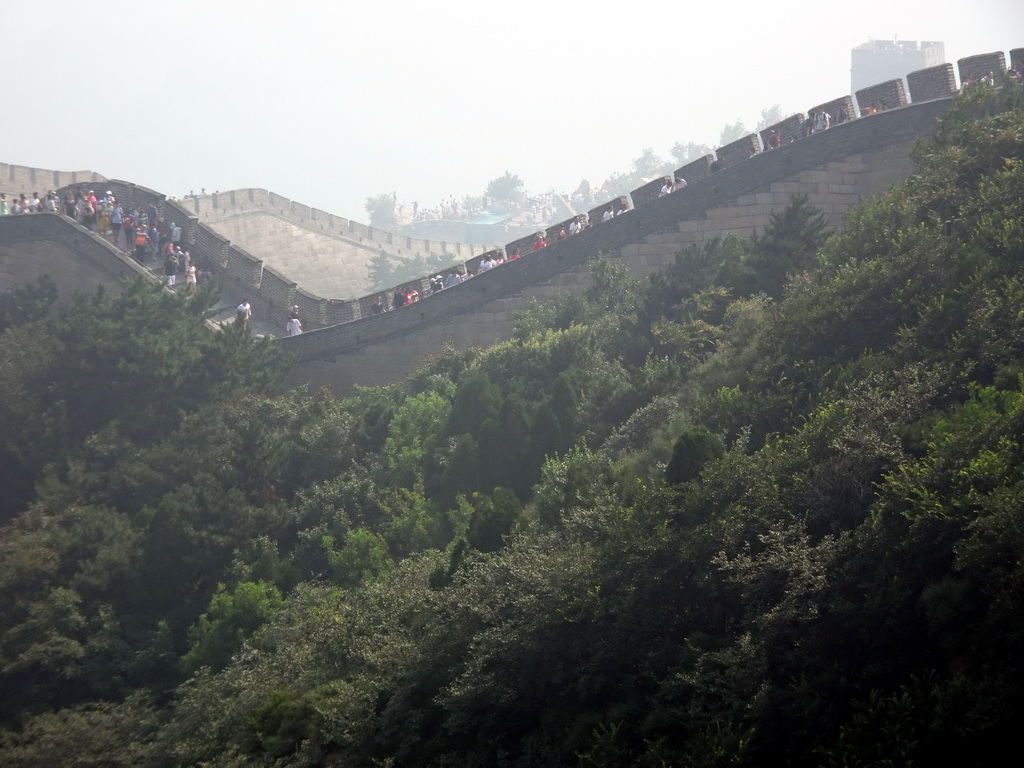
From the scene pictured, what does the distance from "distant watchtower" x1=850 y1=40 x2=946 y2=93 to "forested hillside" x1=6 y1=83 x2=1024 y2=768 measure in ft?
166

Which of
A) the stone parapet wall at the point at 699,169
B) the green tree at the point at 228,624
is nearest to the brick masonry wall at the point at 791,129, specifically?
the stone parapet wall at the point at 699,169

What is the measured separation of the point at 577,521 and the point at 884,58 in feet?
199

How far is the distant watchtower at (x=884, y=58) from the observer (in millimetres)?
64062

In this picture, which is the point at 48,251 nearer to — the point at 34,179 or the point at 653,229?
the point at 34,179

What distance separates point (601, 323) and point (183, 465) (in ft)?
20.9

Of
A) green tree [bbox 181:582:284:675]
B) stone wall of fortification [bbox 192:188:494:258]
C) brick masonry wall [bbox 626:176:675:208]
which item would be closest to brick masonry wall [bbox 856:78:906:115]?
brick masonry wall [bbox 626:176:675:208]

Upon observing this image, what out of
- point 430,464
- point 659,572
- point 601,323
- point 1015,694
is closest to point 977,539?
point 1015,694

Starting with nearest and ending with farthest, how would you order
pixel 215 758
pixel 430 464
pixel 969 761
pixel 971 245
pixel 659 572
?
1. pixel 969 761
2. pixel 659 572
3. pixel 215 758
4. pixel 971 245
5. pixel 430 464

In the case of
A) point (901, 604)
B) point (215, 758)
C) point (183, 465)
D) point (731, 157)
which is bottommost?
point (215, 758)

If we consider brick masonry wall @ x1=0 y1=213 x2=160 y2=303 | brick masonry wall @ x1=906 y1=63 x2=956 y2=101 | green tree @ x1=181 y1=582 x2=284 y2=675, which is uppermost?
brick masonry wall @ x1=0 y1=213 x2=160 y2=303

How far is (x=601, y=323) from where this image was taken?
58.4 feet

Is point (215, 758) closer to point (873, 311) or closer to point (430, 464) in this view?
point (430, 464)

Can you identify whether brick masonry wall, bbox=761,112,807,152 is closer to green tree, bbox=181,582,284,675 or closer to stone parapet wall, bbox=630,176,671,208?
stone parapet wall, bbox=630,176,671,208

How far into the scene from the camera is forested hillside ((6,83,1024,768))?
7.35 m
